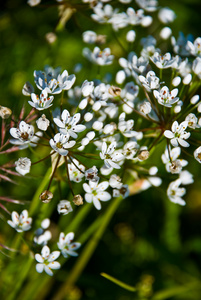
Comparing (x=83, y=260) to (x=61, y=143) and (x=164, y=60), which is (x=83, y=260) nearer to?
(x=61, y=143)

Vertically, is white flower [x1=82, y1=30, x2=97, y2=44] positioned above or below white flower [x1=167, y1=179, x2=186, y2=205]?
above

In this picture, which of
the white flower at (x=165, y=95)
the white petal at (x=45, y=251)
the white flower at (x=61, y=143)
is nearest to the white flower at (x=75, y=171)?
the white flower at (x=61, y=143)

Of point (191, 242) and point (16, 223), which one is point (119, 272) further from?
point (16, 223)

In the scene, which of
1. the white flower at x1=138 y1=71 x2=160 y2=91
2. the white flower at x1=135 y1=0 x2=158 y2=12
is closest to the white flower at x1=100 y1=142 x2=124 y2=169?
the white flower at x1=138 y1=71 x2=160 y2=91

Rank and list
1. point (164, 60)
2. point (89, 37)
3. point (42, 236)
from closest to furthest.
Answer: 1. point (42, 236)
2. point (164, 60)
3. point (89, 37)

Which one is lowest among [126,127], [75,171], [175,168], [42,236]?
[42,236]

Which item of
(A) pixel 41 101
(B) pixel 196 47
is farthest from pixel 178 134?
(A) pixel 41 101

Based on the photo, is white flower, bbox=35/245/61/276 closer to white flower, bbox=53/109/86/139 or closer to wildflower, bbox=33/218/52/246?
wildflower, bbox=33/218/52/246
